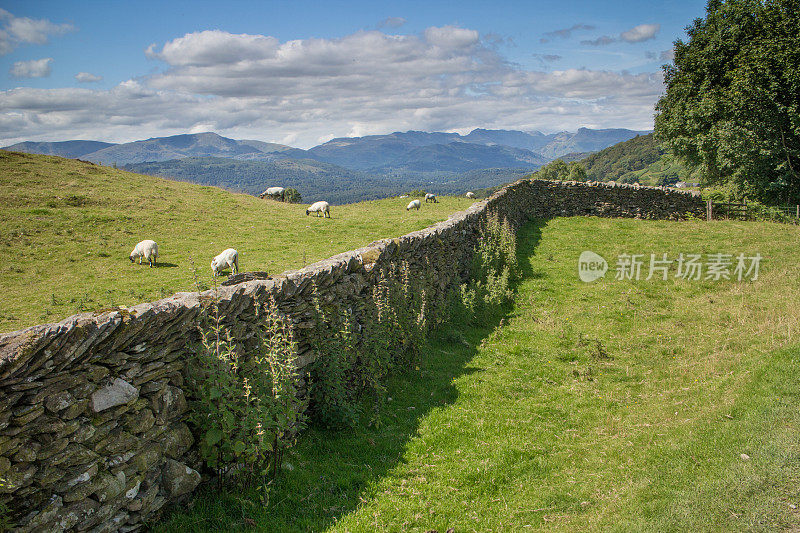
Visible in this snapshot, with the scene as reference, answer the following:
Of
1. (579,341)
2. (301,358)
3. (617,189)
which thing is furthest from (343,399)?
(617,189)

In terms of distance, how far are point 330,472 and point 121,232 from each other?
19678 mm

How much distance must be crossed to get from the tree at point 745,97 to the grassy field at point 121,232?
18.3 meters

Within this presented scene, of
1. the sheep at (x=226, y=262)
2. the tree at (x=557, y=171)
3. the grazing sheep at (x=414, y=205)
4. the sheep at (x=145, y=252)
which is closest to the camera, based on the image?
the sheep at (x=226, y=262)

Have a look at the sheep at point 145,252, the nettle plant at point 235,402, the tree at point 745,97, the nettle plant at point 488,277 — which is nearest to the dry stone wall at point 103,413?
the nettle plant at point 235,402

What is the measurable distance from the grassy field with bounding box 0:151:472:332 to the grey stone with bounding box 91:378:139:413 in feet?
17.6

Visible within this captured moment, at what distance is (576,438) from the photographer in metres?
7.27

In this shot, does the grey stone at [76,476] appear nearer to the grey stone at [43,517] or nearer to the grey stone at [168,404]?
the grey stone at [43,517]

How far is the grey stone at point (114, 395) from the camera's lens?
4.20 metres

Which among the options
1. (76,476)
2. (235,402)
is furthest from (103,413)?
(235,402)

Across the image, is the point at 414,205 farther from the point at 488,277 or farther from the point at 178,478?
the point at 178,478

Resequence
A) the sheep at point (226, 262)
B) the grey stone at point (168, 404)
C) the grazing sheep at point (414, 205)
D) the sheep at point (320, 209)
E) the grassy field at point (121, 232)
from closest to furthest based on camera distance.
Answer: the grey stone at point (168, 404) < the grassy field at point (121, 232) < the sheep at point (226, 262) < the sheep at point (320, 209) < the grazing sheep at point (414, 205)

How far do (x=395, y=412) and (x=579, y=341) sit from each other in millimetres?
5680

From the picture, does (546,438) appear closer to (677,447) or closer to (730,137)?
(677,447)

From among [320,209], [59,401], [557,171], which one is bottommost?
[59,401]
